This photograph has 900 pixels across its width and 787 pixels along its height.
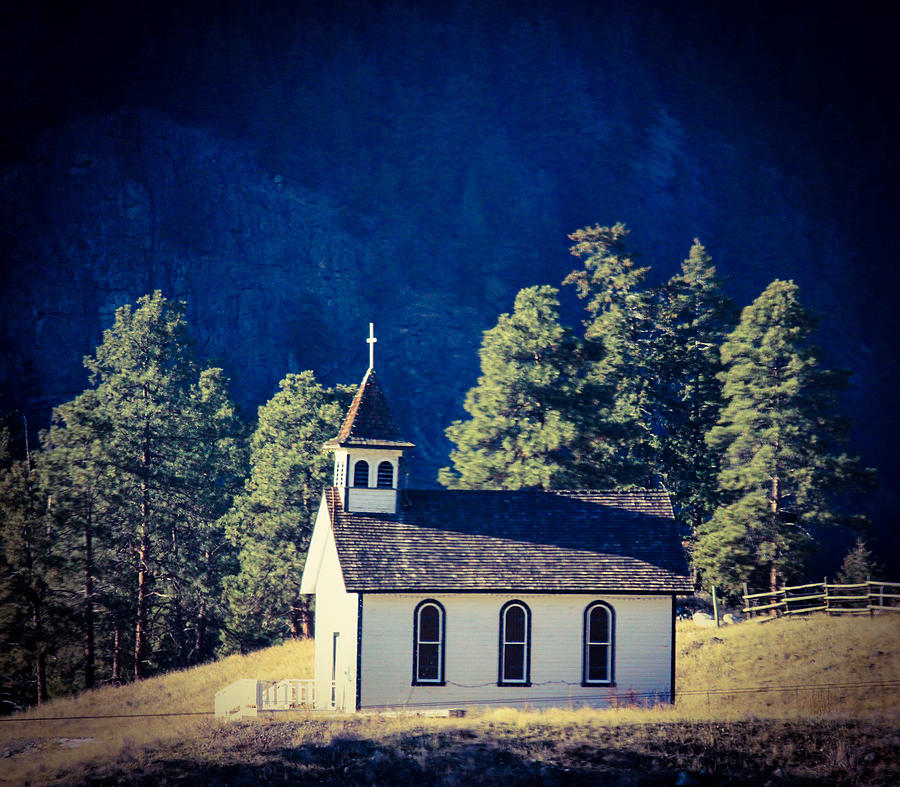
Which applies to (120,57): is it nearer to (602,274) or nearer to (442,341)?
(442,341)

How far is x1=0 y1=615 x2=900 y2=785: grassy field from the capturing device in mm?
27484

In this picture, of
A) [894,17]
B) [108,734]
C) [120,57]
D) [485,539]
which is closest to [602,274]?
[485,539]

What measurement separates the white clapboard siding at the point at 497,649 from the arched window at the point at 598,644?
19cm

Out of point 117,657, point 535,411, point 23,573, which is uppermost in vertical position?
point 535,411

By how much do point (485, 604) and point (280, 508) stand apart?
20.5 meters

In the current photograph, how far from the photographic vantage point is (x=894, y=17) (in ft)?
578

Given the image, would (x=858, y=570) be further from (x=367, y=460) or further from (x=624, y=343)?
(x=367, y=460)

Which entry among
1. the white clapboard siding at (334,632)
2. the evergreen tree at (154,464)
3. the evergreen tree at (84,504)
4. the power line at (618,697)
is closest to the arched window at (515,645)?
the power line at (618,697)

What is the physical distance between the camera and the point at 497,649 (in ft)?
113

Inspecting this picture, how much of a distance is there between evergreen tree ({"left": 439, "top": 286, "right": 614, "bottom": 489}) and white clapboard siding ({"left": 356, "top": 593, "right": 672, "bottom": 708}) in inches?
658

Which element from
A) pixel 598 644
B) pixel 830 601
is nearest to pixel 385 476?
pixel 598 644

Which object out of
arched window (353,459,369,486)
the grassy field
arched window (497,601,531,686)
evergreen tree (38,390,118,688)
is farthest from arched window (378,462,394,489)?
evergreen tree (38,390,118,688)

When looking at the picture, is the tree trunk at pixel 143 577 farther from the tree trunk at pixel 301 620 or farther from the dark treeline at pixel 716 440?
the dark treeline at pixel 716 440

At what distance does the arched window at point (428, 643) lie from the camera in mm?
34125
